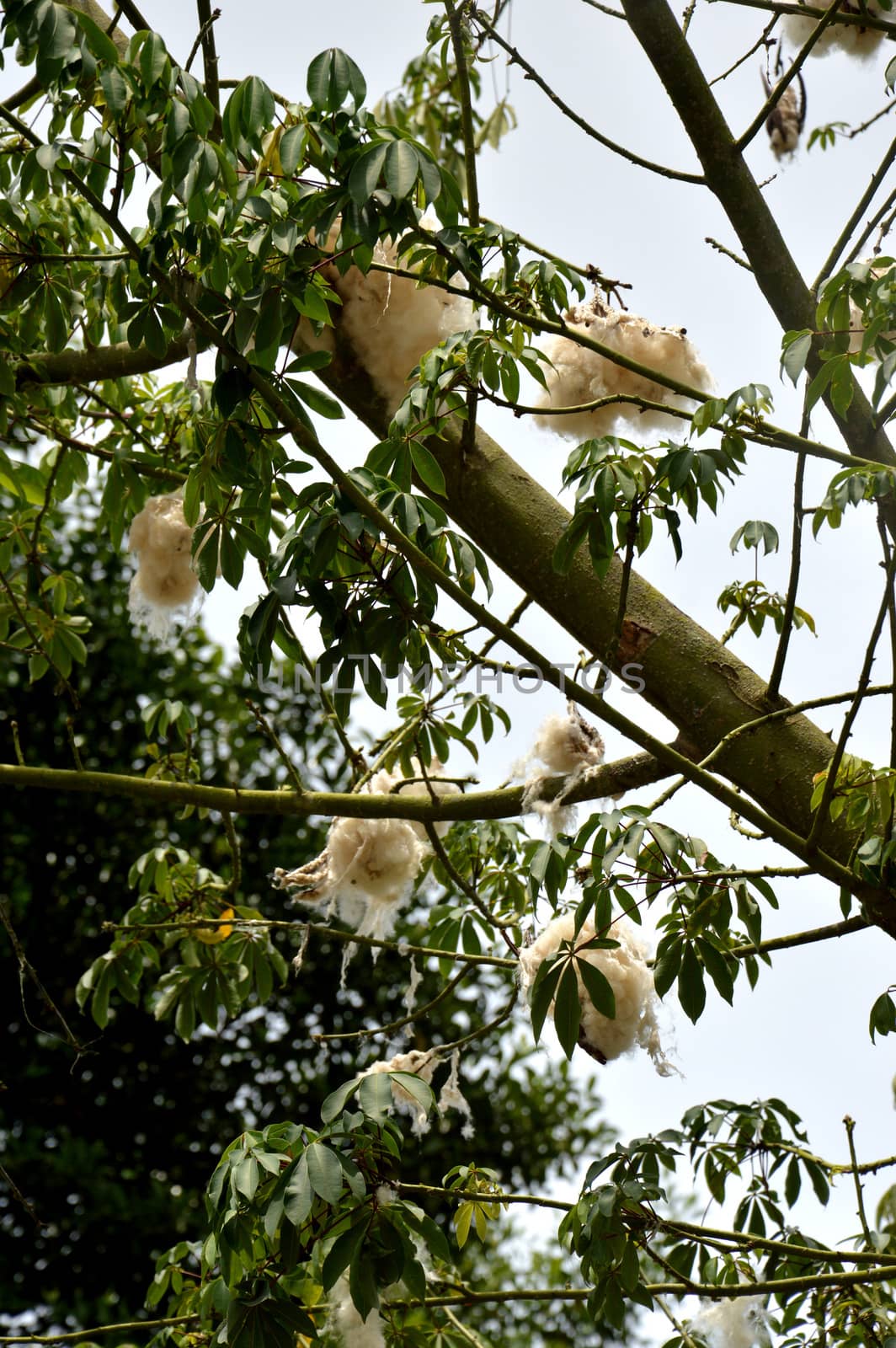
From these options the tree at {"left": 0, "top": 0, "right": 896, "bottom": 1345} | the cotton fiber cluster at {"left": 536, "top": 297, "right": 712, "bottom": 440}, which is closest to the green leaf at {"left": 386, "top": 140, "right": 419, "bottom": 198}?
the tree at {"left": 0, "top": 0, "right": 896, "bottom": 1345}

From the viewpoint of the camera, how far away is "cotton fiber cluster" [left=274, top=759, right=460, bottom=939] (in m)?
1.80

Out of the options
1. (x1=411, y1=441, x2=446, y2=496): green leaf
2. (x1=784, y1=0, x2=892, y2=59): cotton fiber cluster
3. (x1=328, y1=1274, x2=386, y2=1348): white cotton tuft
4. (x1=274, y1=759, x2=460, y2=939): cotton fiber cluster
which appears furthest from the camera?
(x1=274, y1=759, x2=460, y2=939): cotton fiber cluster

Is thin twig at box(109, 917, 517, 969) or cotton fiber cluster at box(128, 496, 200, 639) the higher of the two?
cotton fiber cluster at box(128, 496, 200, 639)

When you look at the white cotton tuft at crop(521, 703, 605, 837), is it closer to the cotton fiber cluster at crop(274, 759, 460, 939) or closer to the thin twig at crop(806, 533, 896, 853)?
the cotton fiber cluster at crop(274, 759, 460, 939)

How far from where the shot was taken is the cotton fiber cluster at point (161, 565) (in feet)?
6.12

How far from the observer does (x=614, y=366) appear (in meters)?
1.55

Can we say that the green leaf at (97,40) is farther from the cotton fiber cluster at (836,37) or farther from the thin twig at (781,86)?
the cotton fiber cluster at (836,37)

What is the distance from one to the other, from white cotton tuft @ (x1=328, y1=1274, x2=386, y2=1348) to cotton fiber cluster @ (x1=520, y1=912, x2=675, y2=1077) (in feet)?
1.32

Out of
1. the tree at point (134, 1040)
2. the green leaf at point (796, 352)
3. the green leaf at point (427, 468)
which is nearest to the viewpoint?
the green leaf at point (796, 352)

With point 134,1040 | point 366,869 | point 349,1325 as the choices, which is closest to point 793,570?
point 366,869

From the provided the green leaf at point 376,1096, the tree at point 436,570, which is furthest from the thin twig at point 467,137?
the green leaf at point 376,1096

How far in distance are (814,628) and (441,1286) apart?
106 cm

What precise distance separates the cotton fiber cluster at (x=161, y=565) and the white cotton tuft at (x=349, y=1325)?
35.9 inches

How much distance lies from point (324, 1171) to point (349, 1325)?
1.51 ft
